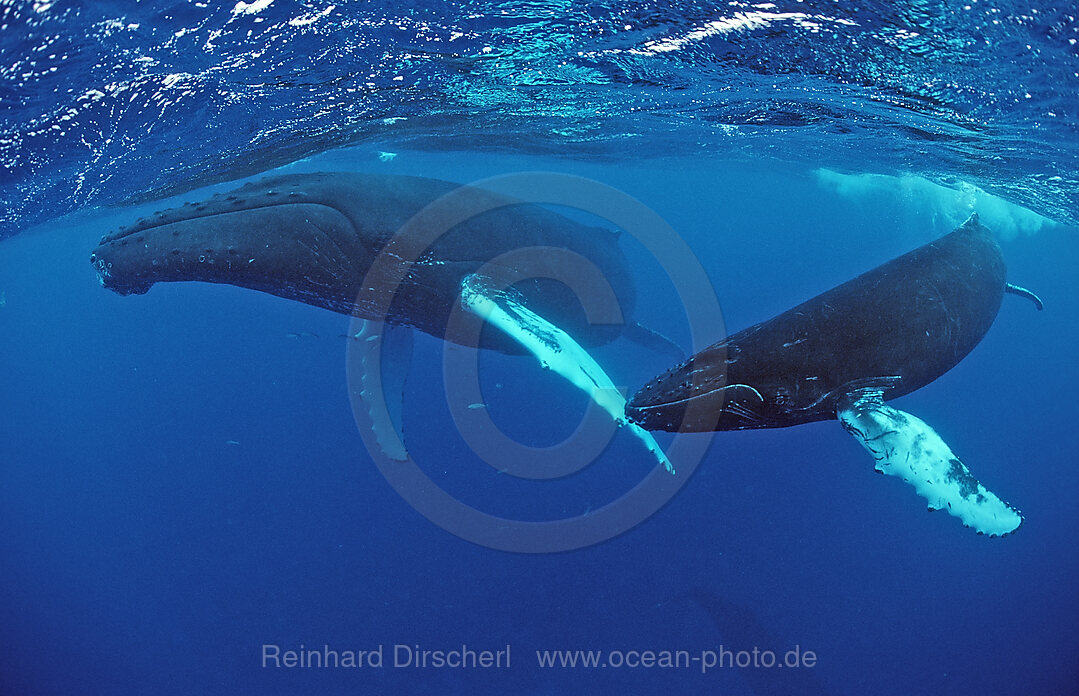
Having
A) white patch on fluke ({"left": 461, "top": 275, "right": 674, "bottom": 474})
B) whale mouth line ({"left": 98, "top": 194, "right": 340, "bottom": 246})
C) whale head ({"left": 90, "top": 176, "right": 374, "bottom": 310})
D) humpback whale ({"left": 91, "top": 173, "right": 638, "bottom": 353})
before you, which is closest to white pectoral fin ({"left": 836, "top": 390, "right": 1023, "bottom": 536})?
white patch on fluke ({"left": 461, "top": 275, "right": 674, "bottom": 474})

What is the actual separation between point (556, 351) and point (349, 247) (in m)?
2.61

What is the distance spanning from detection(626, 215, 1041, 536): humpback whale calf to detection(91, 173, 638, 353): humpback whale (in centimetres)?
290

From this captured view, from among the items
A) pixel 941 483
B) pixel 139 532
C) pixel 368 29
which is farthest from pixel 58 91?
pixel 139 532

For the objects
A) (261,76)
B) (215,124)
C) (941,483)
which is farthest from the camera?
(215,124)

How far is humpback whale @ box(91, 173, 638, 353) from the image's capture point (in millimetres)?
5938

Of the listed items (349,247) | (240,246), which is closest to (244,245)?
(240,246)

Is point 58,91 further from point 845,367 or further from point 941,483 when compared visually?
point 941,483

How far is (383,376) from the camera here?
870 centimetres

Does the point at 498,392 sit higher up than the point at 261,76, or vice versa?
the point at 261,76

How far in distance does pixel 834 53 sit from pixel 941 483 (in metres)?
6.77

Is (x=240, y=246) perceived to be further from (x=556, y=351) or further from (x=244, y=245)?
(x=556, y=351)

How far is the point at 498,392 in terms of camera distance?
24078 mm

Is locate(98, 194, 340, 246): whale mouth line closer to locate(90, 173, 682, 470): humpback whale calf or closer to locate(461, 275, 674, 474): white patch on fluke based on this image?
locate(90, 173, 682, 470): humpback whale calf

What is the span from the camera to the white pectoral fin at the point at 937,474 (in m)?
4.57
